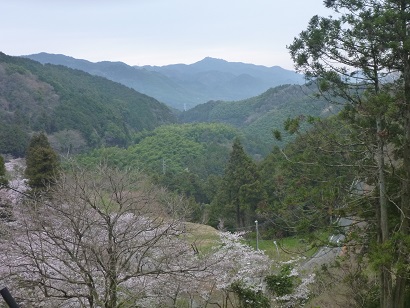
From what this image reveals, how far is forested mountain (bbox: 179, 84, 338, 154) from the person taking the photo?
63.0 meters

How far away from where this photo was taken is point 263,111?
81000 millimetres

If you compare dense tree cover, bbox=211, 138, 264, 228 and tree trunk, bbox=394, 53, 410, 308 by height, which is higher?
tree trunk, bbox=394, 53, 410, 308

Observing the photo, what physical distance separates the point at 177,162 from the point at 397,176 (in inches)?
1721

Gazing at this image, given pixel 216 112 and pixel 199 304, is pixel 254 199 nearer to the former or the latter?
pixel 199 304

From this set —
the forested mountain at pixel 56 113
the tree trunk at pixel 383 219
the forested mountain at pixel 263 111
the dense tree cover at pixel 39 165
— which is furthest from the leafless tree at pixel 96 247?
the forested mountain at pixel 263 111

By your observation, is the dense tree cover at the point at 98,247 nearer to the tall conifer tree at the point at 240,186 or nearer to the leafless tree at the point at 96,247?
the leafless tree at the point at 96,247

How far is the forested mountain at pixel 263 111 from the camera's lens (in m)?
63.0

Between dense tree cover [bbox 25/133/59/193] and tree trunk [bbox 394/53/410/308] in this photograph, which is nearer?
tree trunk [bbox 394/53/410/308]

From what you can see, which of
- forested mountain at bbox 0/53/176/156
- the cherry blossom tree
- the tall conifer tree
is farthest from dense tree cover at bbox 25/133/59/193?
forested mountain at bbox 0/53/176/156

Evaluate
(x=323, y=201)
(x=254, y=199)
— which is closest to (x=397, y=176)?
(x=323, y=201)

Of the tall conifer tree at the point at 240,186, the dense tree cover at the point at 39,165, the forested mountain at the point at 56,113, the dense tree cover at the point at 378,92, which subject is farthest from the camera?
the forested mountain at the point at 56,113

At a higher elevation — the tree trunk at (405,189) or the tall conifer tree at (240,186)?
the tree trunk at (405,189)

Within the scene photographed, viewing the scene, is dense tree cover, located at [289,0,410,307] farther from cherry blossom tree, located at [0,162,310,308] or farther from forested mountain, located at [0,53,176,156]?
A: forested mountain, located at [0,53,176,156]

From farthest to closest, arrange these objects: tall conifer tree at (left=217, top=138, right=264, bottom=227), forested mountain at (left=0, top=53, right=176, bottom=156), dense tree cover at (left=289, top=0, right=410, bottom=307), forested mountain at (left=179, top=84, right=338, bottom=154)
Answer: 1. forested mountain at (left=179, top=84, right=338, bottom=154)
2. forested mountain at (left=0, top=53, right=176, bottom=156)
3. tall conifer tree at (left=217, top=138, right=264, bottom=227)
4. dense tree cover at (left=289, top=0, right=410, bottom=307)
